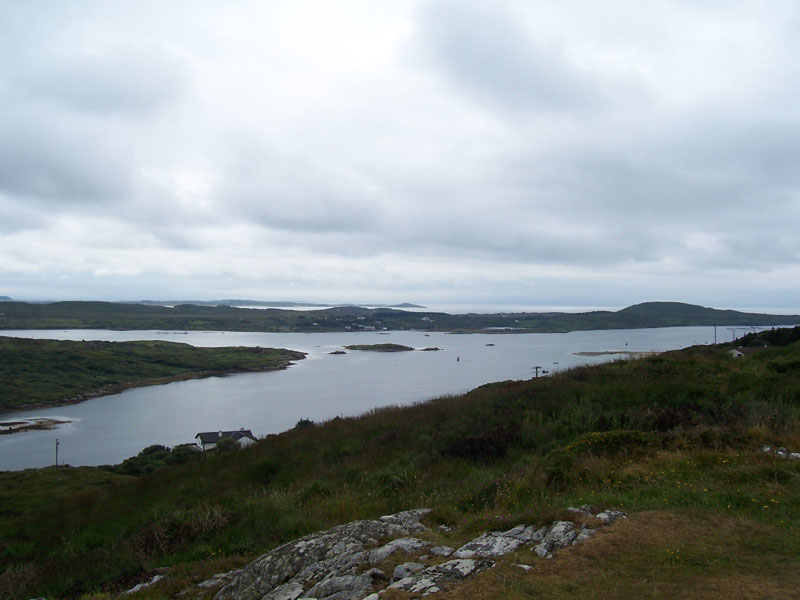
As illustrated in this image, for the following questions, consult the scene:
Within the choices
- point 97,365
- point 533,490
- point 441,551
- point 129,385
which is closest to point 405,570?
point 441,551

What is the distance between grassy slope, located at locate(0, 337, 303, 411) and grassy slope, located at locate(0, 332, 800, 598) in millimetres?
60729

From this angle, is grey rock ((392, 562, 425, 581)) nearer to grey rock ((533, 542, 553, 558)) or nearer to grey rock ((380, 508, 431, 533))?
grey rock ((533, 542, 553, 558))

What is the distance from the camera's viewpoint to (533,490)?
252 inches

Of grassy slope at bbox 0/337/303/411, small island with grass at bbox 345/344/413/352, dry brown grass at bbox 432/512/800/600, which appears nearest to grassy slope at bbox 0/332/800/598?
dry brown grass at bbox 432/512/800/600

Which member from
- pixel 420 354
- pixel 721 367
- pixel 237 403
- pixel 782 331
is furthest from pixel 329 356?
pixel 721 367

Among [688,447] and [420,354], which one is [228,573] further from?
[420,354]

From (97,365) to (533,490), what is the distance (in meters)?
85.0

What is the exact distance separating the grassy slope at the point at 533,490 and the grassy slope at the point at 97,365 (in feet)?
199

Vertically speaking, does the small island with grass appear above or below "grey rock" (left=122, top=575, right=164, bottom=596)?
below

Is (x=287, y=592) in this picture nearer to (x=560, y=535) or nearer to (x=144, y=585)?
(x=560, y=535)

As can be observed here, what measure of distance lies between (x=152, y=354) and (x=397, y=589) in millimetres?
95691

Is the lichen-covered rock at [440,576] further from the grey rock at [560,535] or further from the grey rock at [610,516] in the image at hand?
the grey rock at [610,516]

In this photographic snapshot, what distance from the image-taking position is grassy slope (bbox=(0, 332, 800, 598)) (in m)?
4.05

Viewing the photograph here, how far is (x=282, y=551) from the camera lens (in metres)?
5.55
